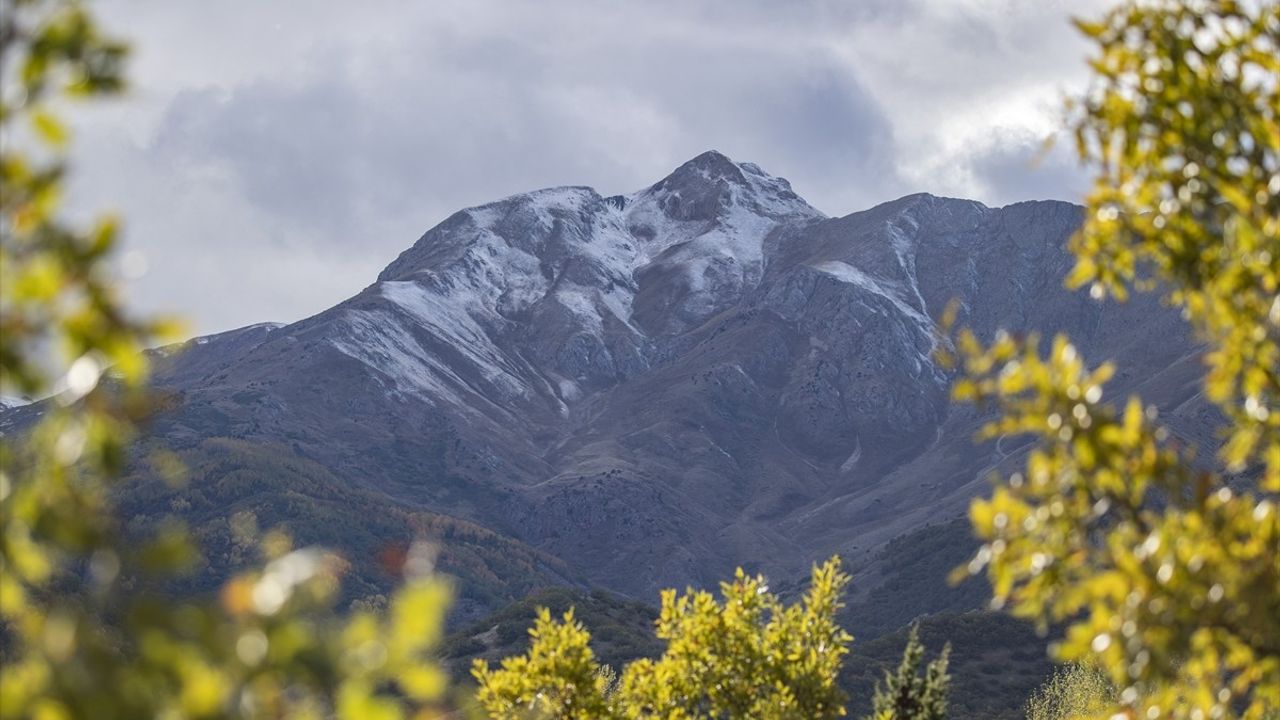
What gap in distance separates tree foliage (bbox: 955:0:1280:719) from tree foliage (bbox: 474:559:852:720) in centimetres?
1073

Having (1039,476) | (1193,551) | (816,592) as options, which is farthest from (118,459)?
(816,592)

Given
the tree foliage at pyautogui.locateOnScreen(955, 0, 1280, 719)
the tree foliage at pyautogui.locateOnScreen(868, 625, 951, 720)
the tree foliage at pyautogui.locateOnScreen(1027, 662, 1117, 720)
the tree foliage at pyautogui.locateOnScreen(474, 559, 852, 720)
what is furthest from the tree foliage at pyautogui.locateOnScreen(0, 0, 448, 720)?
the tree foliage at pyautogui.locateOnScreen(1027, 662, 1117, 720)

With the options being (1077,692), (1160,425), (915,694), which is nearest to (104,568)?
(1160,425)

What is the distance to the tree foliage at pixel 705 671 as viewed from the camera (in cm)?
1753

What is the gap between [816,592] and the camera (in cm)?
1945

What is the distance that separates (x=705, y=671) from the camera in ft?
60.0

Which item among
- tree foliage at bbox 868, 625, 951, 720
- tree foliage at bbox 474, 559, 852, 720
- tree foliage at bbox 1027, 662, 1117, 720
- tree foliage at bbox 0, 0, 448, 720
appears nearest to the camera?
tree foliage at bbox 0, 0, 448, 720

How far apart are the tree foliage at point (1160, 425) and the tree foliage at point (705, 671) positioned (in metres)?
10.7

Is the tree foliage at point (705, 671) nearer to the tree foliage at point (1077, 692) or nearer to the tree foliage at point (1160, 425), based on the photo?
the tree foliage at point (1160, 425)

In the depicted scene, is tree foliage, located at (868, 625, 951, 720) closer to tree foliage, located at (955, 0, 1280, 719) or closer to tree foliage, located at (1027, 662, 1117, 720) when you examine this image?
tree foliage, located at (955, 0, 1280, 719)

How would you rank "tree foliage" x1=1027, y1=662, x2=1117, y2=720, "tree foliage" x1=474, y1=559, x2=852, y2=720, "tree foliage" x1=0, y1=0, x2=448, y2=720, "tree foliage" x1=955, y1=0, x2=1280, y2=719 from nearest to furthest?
A: "tree foliage" x1=0, y1=0, x2=448, y2=720
"tree foliage" x1=955, y1=0, x2=1280, y2=719
"tree foliage" x1=474, y1=559, x2=852, y2=720
"tree foliage" x1=1027, y1=662, x2=1117, y2=720

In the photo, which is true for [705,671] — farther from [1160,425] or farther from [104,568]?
[104,568]

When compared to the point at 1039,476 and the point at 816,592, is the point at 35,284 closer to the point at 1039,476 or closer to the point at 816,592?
the point at 1039,476

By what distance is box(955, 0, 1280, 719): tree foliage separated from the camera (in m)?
5.79
